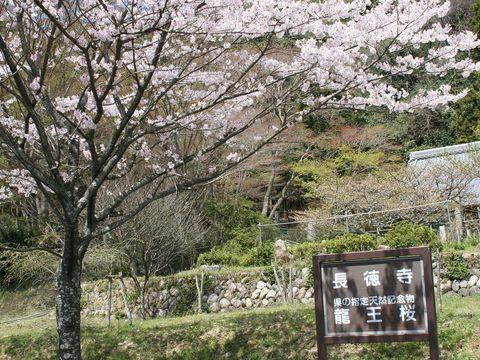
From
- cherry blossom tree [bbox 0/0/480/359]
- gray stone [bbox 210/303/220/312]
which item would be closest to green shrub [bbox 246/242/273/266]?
gray stone [bbox 210/303/220/312]

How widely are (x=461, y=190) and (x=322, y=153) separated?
6080 millimetres

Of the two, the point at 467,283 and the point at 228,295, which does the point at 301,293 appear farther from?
the point at 467,283

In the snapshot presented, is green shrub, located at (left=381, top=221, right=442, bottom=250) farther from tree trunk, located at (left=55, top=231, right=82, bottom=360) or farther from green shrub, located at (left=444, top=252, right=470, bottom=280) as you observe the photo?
tree trunk, located at (left=55, top=231, right=82, bottom=360)

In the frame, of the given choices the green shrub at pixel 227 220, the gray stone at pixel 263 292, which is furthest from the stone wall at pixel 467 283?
the green shrub at pixel 227 220

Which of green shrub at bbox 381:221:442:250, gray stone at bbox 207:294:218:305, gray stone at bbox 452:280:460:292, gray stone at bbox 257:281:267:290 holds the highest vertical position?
green shrub at bbox 381:221:442:250

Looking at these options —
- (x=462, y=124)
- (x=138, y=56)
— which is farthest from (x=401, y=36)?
(x=462, y=124)

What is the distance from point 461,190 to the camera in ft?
54.4

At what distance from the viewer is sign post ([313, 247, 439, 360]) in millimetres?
5031

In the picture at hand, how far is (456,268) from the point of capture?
1055 cm

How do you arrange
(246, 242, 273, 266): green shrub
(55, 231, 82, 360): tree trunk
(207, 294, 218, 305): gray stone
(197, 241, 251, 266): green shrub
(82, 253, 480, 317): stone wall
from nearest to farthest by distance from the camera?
(55, 231, 82, 360): tree trunk → (82, 253, 480, 317): stone wall → (207, 294, 218, 305): gray stone → (246, 242, 273, 266): green shrub → (197, 241, 251, 266): green shrub

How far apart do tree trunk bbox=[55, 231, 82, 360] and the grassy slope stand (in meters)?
1.67

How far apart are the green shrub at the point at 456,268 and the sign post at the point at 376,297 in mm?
5961

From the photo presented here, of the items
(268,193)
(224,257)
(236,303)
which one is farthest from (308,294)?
(268,193)

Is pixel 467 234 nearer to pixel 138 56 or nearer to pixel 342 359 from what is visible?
pixel 342 359
